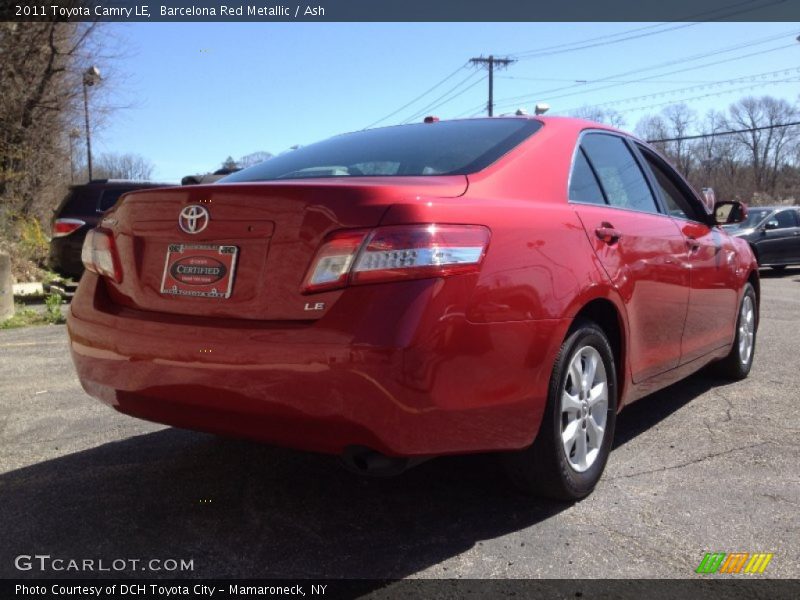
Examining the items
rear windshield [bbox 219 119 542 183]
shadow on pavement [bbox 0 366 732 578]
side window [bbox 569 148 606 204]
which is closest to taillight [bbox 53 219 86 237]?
shadow on pavement [bbox 0 366 732 578]

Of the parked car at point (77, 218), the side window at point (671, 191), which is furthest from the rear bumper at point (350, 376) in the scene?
the parked car at point (77, 218)

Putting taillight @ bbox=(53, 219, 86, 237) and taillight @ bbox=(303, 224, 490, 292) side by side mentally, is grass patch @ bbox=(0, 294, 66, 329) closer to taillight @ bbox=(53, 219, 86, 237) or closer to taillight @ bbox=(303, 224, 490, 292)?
taillight @ bbox=(53, 219, 86, 237)

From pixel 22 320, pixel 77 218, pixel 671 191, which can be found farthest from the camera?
pixel 77 218

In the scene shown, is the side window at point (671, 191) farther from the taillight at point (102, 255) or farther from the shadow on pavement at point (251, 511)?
the taillight at point (102, 255)

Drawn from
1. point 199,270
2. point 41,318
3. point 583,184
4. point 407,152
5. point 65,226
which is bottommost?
point 41,318

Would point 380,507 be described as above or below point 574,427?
below

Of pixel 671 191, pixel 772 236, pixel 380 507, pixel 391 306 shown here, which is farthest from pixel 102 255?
pixel 772 236

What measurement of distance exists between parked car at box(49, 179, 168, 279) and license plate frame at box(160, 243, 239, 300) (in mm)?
7451

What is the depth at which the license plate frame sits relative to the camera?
2.52 m

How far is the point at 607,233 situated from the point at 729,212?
2137 millimetres

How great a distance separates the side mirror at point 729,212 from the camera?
479 centimetres

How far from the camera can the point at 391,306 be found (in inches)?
87.9

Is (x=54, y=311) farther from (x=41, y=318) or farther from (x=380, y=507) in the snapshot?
(x=380, y=507)

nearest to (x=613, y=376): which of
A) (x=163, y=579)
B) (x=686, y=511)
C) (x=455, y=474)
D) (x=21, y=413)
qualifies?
(x=686, y=511)
